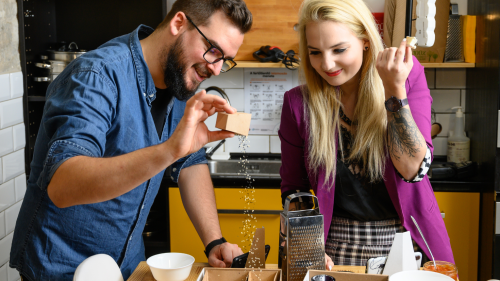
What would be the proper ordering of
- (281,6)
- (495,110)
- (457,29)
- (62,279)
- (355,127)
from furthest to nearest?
(281,6), (457,29), (495,110), (355,127), (62,279)

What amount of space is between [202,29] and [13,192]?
156 centimetres

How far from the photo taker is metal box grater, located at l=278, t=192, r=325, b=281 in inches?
42.7

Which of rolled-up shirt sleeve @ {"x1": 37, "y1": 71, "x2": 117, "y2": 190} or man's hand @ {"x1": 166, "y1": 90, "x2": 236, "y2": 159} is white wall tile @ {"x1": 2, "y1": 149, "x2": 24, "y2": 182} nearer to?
rolled-up shirt sleeve @ {"x1": 37, "y1": 71, "x2": 117, "y2": 190}

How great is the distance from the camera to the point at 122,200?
133 centimetres

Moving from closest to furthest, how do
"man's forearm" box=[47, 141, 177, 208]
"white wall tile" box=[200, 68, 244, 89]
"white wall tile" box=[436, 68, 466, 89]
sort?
"man's forearm" box=[47, 141, 177, 208] < "white wall tile" box=[436, 68, 466, 89] < "white wall tile" box=[200, 68, 244, 89]

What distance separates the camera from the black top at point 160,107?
5.20 feet

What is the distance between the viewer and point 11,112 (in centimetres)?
234

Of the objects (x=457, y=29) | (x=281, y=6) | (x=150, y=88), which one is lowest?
(x=150, y=88)

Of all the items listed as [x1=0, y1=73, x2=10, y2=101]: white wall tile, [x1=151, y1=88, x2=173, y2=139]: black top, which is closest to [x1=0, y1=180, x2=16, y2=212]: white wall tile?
[x1=0, y1=73, x2=10, y2=101]: white wall tile

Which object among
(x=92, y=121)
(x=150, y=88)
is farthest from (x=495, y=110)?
(x=92, y=121)

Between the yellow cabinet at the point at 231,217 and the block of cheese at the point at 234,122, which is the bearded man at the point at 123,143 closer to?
the block of cheese at the point at 234,122

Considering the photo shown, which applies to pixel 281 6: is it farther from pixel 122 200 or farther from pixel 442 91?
pixel 122 200

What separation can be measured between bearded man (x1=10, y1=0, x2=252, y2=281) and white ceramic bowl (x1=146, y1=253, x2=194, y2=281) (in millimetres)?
150

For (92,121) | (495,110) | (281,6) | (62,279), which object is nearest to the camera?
(92,121)
